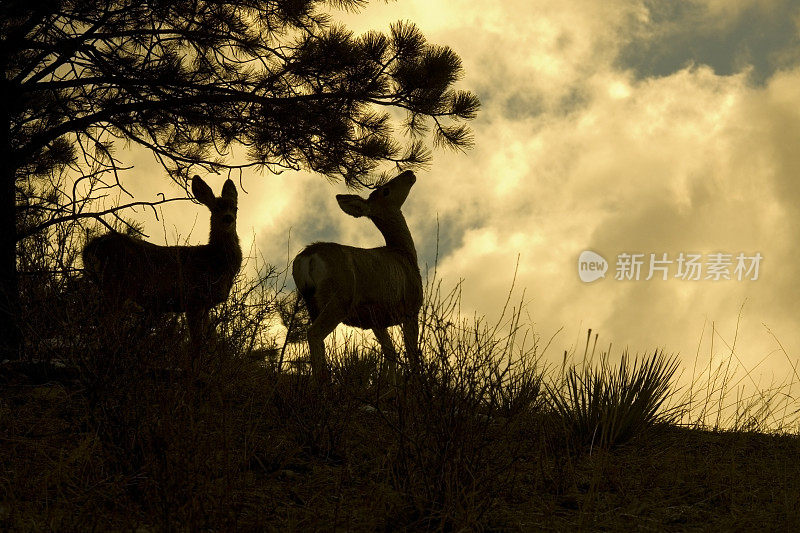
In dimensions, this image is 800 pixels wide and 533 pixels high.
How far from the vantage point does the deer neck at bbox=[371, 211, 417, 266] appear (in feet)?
27.9

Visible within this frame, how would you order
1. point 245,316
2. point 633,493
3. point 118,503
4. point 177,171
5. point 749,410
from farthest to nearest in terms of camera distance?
point 177,171 → point 749,410 → point 245,316 → point 633,493 → point 118,503

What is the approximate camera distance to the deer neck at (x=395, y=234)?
8.50m

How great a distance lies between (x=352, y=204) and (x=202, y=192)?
4.71ft

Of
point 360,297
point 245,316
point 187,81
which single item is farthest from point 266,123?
point 245,316

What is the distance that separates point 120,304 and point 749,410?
219 inches

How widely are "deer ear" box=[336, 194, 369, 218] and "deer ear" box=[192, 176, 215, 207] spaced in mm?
1234

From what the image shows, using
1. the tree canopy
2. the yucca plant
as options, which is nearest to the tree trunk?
the tree canopy

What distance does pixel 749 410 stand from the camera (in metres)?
7.37

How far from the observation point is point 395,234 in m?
8.53

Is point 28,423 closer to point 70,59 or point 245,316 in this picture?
point 245,316

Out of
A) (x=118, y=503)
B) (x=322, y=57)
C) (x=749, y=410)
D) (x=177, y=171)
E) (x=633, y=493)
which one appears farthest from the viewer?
(x=177, y=171)

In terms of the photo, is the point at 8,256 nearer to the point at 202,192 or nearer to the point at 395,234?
the point at 202,192

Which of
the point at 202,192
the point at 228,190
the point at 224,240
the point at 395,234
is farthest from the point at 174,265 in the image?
the point at 395,234

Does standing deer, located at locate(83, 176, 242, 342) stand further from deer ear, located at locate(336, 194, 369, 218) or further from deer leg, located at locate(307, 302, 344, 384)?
deer ear, located at locate(336, 194, 369, 218)
